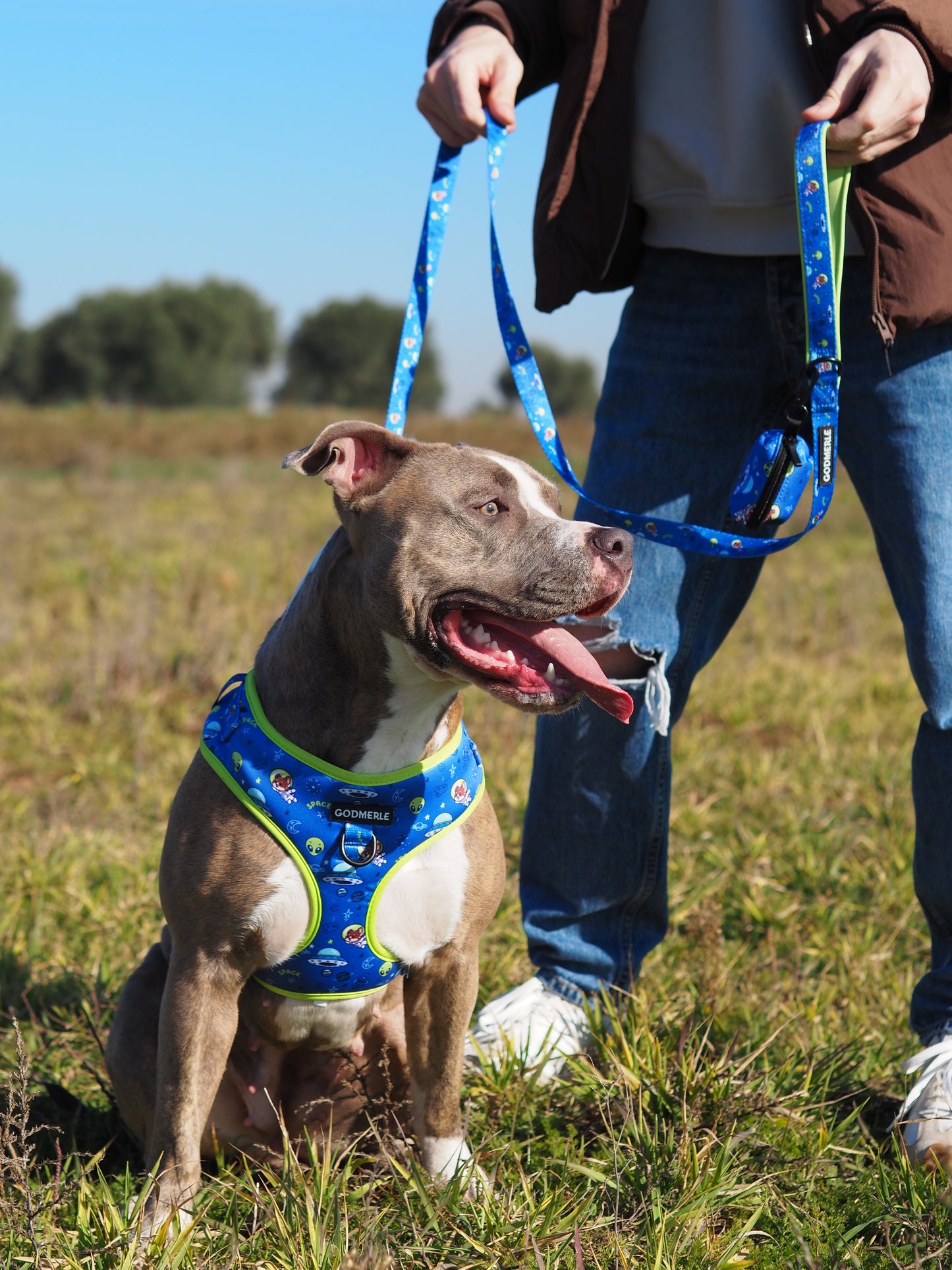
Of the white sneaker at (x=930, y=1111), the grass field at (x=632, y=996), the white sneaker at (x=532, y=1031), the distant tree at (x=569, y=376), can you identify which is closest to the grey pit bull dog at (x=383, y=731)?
the grass field at (x=632, y=996)

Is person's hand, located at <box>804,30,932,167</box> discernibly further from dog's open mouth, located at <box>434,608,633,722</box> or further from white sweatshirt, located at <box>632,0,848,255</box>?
dog's open mouth, located at <box>434,608,633,722</box>

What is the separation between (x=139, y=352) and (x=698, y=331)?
202 feet

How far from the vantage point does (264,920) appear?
210 centimetres

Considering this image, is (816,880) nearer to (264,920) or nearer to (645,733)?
(645,733)

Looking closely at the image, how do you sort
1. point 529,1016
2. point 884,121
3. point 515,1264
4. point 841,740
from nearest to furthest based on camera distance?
point 515,1264 < point 884,121 < point 529,1016 < point 841,740

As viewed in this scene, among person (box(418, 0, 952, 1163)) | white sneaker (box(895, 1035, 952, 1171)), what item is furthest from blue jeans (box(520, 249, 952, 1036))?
white sneaker (box(895, 1035, 952, 1171))

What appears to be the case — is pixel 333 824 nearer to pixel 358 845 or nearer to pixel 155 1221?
pixel 358 845

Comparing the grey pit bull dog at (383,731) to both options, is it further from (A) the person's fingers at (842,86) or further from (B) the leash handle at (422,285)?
(A) the person's fingers at (842,86)

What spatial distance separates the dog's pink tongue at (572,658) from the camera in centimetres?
210

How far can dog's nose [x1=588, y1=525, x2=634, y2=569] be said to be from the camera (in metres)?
2.13

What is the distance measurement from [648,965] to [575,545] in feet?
5.08

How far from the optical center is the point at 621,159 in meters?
2.50

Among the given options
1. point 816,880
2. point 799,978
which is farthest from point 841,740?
point 799,978

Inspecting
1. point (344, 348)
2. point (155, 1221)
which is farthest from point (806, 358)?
point (344, 348)
